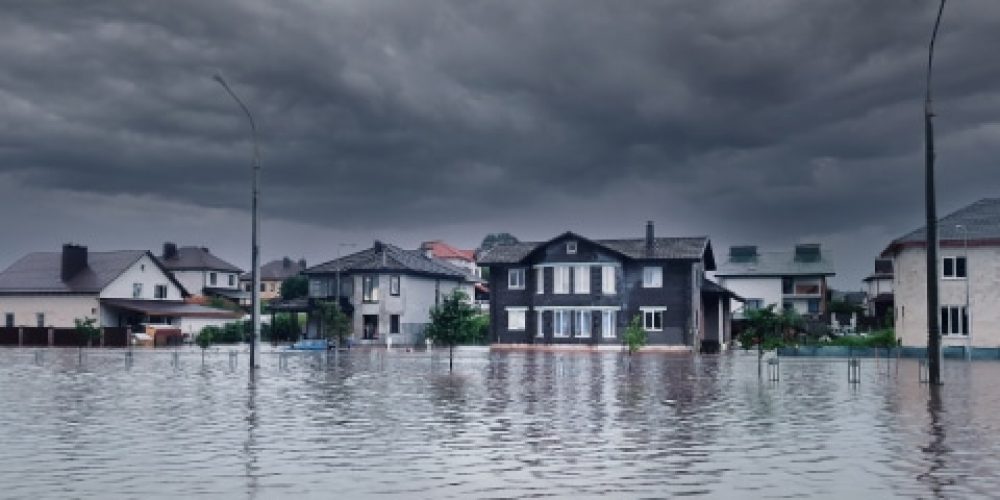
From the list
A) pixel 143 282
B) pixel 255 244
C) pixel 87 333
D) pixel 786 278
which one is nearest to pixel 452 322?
pixel 255 244

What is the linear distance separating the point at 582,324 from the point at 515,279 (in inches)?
268

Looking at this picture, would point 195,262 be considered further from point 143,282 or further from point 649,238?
point 649,238

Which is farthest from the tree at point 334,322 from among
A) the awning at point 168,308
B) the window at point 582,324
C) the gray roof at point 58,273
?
the gray roof at point 58,273

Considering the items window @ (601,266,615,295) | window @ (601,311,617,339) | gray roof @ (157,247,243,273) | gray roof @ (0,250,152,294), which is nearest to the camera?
window @ (601,311,617,339)

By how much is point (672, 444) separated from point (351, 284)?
260ft

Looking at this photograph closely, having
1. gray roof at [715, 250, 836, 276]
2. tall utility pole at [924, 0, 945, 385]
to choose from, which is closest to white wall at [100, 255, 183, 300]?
gray roof at [715, 250, 836, 276]

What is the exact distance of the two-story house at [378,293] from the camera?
300ft

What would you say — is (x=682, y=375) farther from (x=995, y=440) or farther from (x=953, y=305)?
(x=953, y=305)

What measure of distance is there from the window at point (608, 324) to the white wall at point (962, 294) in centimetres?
2274

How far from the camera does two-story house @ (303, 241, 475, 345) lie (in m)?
91.4

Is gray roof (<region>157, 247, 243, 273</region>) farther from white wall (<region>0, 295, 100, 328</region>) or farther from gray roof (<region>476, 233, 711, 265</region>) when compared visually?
gray roof (<region>476, 233, 711, 265</region>)

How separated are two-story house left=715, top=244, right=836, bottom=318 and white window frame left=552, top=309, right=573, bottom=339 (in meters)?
38.9

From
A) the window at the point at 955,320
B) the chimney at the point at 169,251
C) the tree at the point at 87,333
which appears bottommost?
the tree at the point at 87,333

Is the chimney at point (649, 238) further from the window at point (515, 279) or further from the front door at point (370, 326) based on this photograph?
the front door at point (370, 326)
